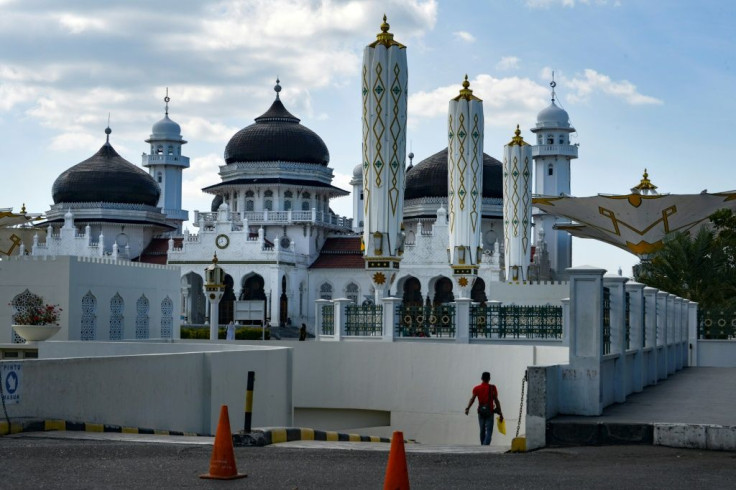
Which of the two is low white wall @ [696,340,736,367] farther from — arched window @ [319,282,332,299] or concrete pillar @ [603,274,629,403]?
arched window @ [319,282,332,299]

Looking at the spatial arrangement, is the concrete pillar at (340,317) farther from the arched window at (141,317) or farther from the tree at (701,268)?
the tree at (701,268)

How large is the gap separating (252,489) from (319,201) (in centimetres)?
5993

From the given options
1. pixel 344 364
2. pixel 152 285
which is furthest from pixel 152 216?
pixel 344 364

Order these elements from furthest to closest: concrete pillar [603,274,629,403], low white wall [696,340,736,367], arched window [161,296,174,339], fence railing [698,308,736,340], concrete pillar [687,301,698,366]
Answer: arched window [161,296,174,339] → fence railing [698,308,736,340] → concrete pillar [687,301,698,366] → low white wall [696,340,736,367] → concrete pillar [603,274,629,403]

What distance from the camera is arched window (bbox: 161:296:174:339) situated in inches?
1192

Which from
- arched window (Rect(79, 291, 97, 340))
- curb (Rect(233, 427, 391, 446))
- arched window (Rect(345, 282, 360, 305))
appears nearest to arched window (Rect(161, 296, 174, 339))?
arched window (Rect(79, 291, 97, 340))

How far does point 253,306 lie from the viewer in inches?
2269

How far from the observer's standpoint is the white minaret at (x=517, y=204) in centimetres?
4662

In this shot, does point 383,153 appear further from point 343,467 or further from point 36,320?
point 343,467

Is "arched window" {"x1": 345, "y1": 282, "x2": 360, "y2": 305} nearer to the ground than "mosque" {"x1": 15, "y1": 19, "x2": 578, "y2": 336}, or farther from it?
nearer to the ground

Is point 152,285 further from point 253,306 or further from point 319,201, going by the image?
point 319,201

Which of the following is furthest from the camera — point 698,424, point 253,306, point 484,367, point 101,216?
point 101,216

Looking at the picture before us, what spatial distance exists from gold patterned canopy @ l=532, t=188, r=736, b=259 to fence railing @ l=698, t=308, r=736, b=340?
1245 cm

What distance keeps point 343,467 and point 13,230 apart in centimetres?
5613
